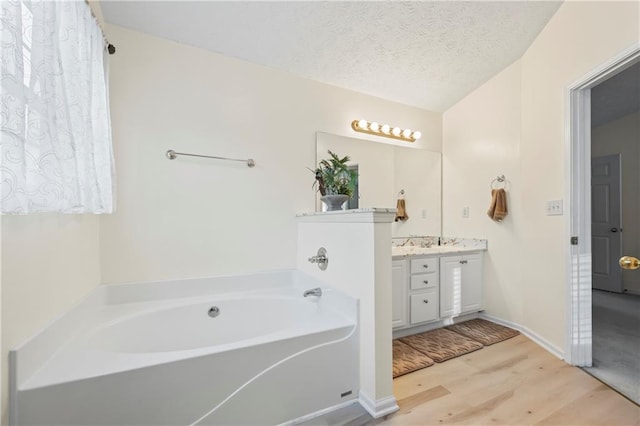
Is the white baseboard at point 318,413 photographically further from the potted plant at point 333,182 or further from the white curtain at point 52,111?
the white curtain at point 52,111

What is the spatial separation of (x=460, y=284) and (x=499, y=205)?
2.72ft

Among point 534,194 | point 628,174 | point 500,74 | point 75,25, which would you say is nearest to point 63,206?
point 75,25

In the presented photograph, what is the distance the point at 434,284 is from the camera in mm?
2469

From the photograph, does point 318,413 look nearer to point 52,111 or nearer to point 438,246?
point 52,111

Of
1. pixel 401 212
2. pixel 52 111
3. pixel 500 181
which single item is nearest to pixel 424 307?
pixel 401 212

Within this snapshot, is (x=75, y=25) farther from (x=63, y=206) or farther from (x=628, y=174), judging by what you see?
(x=628, y=174)

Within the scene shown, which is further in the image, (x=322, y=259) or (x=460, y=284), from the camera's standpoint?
(x=460, y=284)

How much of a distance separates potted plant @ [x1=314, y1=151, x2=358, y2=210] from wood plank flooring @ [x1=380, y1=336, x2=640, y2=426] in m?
1.29

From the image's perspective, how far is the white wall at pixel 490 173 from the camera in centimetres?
248

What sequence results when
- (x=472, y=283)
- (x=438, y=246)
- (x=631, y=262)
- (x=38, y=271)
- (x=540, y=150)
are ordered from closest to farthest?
(x=38, y=271) → (x=631, y=262) → (x=540, y=150) → (x=472, y=283) → (x=438, y=246)

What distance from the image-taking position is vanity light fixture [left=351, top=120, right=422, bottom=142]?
2641mm

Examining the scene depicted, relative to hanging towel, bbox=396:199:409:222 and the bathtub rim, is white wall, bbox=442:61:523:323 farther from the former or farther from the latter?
the bathtub rim

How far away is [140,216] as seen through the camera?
184 centimetres

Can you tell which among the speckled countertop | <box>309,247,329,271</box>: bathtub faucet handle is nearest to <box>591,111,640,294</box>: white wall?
the speckled countertop
